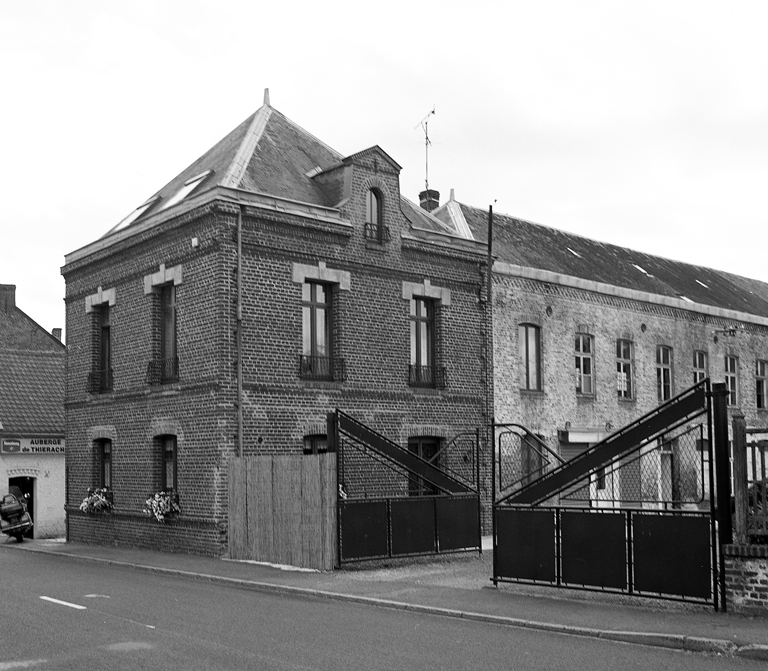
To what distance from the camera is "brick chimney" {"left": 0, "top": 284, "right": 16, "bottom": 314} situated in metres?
39.8

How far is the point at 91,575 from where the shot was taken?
18.1 meters

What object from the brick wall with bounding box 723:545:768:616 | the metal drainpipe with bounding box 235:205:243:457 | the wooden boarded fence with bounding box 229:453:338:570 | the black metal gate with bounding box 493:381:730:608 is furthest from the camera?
the metal drainpipe with bounding box 235:205:243:457

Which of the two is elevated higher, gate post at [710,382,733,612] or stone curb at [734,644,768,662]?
gate post at [710,382,733,612]

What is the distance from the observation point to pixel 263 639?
11.0m

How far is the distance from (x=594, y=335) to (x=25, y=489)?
58.3 feet

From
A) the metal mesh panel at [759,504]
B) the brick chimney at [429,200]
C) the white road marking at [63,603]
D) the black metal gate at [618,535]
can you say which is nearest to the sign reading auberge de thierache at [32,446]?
the brick chimney at [429,200]

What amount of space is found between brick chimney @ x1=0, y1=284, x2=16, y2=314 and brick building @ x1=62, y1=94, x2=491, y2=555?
1477cm

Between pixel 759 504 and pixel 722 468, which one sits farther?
pixel 722 468

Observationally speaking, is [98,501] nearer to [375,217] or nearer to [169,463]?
[169,463]

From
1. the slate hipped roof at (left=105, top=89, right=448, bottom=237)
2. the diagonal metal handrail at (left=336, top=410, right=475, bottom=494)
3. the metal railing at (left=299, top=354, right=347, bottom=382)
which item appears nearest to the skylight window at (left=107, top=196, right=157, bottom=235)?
the slate hipped roof at (left=105, top=89, right=448, bottom=237)

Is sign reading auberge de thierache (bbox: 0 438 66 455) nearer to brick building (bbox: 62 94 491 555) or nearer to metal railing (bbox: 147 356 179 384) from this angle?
brick building (bbox: 62 94 491 555)

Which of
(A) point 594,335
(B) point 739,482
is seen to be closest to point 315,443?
(A) point 594,335

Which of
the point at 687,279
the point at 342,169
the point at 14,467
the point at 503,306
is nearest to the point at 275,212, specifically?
the point at 342,169

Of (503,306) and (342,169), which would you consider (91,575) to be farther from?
(503,306)
